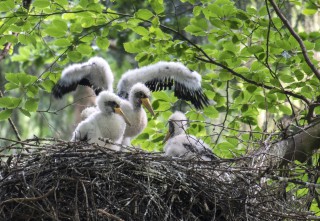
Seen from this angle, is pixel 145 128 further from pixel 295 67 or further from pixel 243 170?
pixel 243 170

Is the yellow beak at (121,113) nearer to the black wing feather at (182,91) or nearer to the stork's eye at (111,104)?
the stork's eye at (111,104)

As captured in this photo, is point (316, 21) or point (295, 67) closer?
point (295, 67)

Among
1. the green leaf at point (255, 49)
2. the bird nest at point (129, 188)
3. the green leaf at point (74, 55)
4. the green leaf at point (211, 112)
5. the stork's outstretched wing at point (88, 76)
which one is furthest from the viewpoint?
the stork's outstretched wing at point (88, 76)

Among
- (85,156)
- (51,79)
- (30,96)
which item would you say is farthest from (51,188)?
(51,79)

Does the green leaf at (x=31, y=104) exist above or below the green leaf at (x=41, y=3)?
below

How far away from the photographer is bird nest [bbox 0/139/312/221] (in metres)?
5.59

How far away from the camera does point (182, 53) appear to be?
783 cm

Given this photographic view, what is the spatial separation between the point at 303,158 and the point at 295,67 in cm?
97

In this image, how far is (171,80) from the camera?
847 cm

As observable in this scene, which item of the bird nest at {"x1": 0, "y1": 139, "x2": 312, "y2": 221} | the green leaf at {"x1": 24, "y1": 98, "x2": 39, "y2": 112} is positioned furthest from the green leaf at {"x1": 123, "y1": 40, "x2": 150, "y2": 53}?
the bird nest at {"x1": 0, "y1": 139, "x2": 312, "y2": 221}

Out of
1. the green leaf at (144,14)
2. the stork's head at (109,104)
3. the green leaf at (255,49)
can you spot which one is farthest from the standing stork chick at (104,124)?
the green leaf at (255,49)

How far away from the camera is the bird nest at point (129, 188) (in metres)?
5.59

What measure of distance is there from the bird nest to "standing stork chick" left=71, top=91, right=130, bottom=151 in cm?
111

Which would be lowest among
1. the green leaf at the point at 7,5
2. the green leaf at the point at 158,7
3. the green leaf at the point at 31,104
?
the green leaf at the point at 31,104
